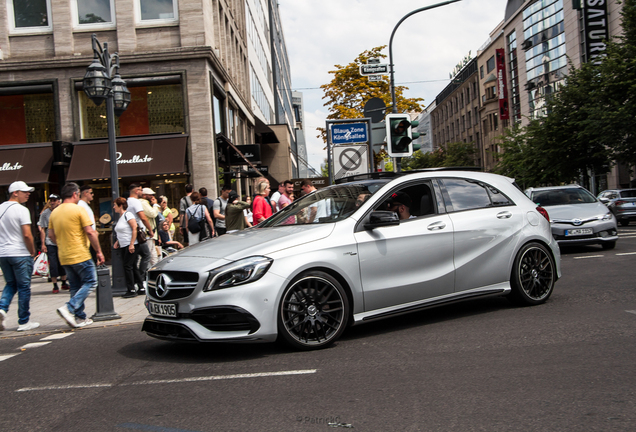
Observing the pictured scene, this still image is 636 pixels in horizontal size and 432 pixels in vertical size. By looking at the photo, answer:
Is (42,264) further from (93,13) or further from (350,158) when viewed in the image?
(93,13)

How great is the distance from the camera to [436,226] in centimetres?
645

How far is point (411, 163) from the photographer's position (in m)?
85.9

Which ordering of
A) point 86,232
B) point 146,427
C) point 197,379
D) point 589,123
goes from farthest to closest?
point 589,123
point 86,232
point 197,379
point 146,427

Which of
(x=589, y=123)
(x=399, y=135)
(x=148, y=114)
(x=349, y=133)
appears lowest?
(x=399, y=135)

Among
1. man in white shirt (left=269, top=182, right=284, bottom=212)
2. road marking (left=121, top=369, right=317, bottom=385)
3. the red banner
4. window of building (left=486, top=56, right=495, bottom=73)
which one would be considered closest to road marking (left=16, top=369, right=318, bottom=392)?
road marking (left=121, top=369, right=317, bottom=385)

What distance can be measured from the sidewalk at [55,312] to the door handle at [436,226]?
4.03m

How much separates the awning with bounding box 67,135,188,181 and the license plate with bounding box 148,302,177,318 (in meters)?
14.2

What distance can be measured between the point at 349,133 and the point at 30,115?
42.0 ft

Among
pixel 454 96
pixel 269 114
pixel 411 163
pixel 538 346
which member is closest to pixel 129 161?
pixel 538 346

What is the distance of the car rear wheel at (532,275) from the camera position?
707 cm

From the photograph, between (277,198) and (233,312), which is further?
(277,198)

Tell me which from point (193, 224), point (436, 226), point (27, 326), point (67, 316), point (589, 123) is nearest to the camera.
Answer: point (436, 226)

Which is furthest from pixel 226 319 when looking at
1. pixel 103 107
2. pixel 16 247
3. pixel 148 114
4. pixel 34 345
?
pixel 103 107

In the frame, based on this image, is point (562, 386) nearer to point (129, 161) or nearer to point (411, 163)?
point (129, 161)
